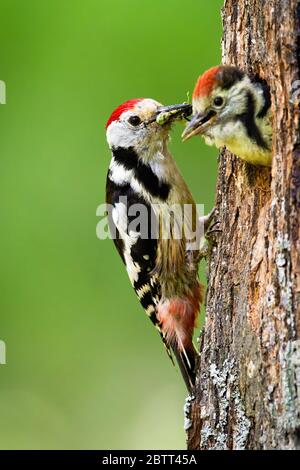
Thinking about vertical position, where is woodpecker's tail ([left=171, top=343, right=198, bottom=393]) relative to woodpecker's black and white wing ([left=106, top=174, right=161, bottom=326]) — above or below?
below

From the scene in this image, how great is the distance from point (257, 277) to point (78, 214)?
3.41 metres

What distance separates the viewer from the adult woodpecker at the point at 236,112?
3.50m

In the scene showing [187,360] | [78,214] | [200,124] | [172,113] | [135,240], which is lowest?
[187,360]

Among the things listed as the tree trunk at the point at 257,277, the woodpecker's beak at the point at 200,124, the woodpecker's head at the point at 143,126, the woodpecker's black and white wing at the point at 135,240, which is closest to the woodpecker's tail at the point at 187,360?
the woodpecker's black and white wing at the point at 135,240

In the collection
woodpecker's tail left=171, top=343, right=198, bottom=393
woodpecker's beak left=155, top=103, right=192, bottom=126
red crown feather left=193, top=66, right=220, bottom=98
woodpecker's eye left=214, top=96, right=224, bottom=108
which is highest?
woodpecker's beak left=155, top=103, right=192, bottom=126

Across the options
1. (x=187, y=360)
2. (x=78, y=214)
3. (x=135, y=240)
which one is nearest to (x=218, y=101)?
(x=135, y=240)

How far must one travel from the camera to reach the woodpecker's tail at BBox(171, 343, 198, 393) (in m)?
4.39

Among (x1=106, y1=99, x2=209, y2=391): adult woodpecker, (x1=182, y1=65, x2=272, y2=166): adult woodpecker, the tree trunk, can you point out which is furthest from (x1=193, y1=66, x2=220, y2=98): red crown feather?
(x1=106, y1=99, x2=209, y2=391): adult woodpecker

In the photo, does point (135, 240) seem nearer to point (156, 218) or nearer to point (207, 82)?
point (156, 218)

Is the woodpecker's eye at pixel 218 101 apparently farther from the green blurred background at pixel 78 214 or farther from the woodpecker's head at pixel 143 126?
the green blurred background at pixel 78 214

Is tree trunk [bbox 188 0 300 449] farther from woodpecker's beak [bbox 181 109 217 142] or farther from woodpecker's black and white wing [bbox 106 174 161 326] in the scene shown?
woodpecker's black and white wing [bbox 106 174 161 326]

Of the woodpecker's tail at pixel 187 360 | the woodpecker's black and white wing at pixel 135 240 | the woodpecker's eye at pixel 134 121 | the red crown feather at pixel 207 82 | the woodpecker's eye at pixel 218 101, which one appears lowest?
the woodpecker's tail at pixel 187 360

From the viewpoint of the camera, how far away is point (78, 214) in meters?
6.73
